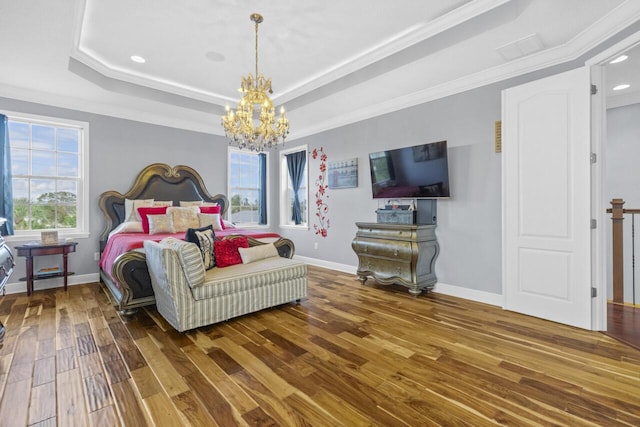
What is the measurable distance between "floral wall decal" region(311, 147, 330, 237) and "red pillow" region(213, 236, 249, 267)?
2.23 m

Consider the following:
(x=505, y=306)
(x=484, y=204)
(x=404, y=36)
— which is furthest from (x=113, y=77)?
(x=505, y=306)

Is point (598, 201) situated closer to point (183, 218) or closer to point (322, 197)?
point (322, 197)

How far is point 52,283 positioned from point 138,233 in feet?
4.57

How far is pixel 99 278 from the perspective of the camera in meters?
4.51

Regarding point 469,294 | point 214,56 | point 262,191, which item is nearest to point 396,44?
point 214,56

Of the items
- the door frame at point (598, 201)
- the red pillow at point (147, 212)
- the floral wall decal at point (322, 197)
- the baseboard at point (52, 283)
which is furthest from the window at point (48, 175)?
the door frame at point (598, 201)

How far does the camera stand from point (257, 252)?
3.50 m

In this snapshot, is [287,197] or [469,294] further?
[287,197]

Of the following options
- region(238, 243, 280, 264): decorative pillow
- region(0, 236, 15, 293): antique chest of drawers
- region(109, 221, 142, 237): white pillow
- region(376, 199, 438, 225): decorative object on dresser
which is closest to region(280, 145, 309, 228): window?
region(376, 199, 438, 225): decorative object on dresser

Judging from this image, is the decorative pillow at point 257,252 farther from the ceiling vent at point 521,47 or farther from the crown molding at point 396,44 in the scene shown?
the ceiling vent at point 521,47

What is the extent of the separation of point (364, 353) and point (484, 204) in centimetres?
230

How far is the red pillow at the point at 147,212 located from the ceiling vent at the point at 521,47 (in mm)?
4678

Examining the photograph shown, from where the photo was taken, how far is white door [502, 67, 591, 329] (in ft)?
8.96

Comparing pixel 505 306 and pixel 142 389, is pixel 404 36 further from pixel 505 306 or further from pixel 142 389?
pixel 142 389
